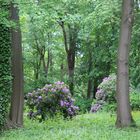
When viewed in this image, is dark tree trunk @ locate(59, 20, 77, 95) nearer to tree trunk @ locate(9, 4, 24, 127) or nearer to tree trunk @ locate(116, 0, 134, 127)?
tree trunk @ locate(9, 4, 24, 127)

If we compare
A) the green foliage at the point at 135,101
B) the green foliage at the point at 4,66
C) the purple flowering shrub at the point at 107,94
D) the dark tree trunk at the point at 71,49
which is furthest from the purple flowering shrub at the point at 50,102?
the dark tree trunk at the point at 71,49

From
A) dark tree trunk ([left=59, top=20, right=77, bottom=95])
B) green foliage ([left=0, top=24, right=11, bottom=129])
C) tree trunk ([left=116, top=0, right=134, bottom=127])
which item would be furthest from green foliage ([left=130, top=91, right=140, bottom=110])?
dark tree trunk ([left=59, top=20, right=77, bottom=95])

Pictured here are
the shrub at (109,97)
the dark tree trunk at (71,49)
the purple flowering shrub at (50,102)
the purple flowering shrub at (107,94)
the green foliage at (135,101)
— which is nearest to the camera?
the purple flowering shrub at (50,102)

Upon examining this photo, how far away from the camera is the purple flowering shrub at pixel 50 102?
13.4 meters

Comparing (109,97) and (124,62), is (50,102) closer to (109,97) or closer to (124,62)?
(124,62)

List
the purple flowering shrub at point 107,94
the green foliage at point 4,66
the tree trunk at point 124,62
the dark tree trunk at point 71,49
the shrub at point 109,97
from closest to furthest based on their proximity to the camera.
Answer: the tree trunk at point 124,62
the green foliage at point 4,66
the shrub at point 109,97
the purple flowering shrub at point 107,94
the dark tree trunk at point 71,49

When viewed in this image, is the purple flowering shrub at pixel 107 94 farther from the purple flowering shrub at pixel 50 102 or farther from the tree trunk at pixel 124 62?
the tree trunk at pixel 124 62

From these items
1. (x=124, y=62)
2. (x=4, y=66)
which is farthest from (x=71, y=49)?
(x=124, y=62)

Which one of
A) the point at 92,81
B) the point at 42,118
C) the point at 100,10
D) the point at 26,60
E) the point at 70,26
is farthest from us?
the point at 26,60

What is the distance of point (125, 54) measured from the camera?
10.3 meters

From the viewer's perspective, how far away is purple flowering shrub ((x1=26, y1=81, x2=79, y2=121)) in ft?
43.9

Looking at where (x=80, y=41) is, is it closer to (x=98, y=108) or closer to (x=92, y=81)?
(x=92, y=81)

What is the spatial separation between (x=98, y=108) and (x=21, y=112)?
25.7 feet

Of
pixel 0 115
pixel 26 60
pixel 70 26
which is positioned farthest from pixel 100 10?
pixel 26 60
